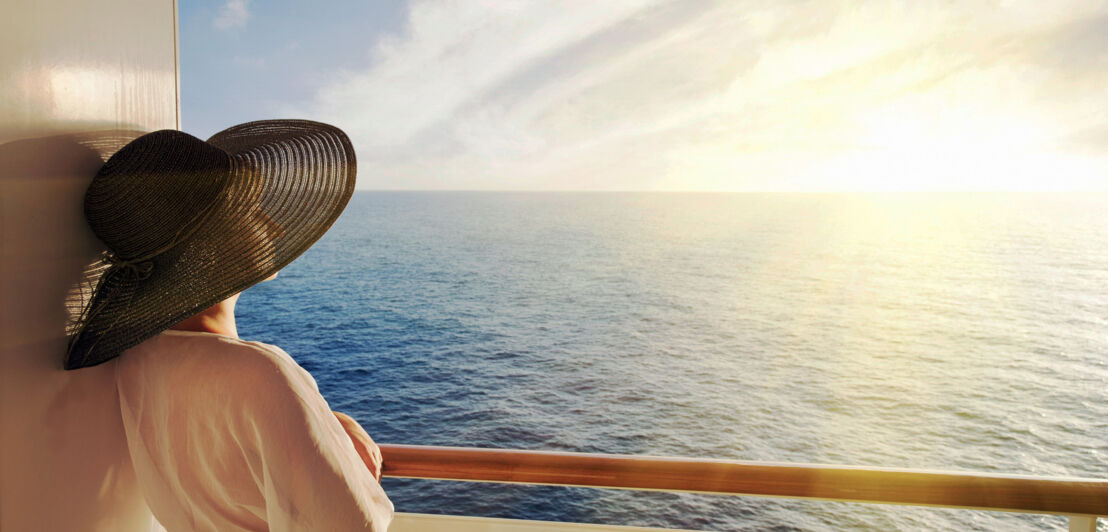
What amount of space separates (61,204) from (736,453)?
72.3 feet

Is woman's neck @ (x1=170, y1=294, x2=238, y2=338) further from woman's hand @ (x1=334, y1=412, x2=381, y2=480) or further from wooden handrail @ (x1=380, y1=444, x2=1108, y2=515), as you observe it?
wooden handrail @ (x1=380, y1=444, x2=1108, y2=515)

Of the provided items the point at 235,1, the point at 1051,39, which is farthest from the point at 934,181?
the point at 235,1

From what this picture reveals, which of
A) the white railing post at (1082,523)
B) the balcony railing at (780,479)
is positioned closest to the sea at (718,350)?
the white railing post at (1082,523)

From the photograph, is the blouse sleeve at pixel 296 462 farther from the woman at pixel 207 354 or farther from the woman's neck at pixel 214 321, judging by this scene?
the woman's neck at pixel 214 321

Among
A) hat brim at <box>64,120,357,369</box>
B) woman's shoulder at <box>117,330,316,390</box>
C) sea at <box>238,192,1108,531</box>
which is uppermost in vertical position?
hat brim at <box>64,120,357,369</box>

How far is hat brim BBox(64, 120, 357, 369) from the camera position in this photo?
0.49 meters

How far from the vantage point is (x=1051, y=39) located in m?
39.1

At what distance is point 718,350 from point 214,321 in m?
29.5

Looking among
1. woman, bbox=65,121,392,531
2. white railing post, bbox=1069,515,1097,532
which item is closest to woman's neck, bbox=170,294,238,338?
woman, bbox=65,121,392,531

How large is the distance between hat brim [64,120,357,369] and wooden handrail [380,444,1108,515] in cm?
36

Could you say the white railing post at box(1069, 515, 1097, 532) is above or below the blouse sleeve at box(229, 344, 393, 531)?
below

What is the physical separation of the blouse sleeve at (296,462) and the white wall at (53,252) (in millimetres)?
186

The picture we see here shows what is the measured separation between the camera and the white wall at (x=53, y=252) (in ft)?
1.51

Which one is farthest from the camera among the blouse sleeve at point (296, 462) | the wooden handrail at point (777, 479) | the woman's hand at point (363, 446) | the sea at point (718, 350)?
the sea at point (718, 350)
